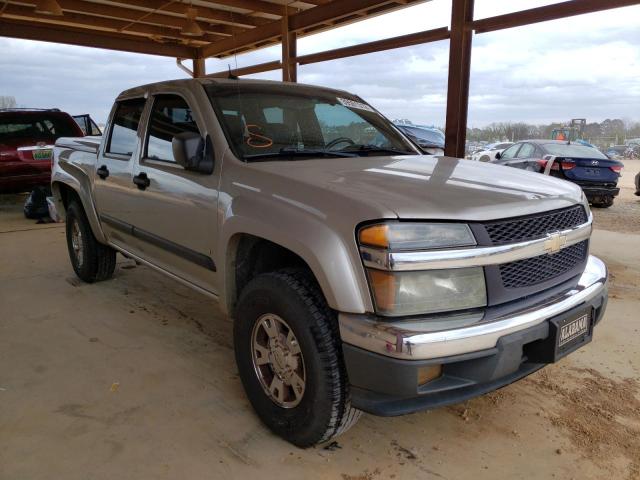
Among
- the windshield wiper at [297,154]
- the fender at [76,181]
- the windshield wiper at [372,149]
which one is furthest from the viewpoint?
the fender at [76,181]

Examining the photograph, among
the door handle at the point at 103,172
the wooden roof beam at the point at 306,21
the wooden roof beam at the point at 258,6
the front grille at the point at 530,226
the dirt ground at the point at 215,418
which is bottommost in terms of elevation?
the dirt ground at the point at 215,418

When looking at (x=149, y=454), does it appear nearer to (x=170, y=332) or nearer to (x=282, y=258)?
(x=282, y=258)

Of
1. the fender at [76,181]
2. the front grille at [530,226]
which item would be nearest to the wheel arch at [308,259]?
the front grille at [530,226]

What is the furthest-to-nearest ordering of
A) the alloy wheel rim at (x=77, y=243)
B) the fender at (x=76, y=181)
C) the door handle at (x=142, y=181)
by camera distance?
the alloy wheel rim at (x=77, y=243), the fender at (x=76, y=181), the door handle at (x=142, y=181)

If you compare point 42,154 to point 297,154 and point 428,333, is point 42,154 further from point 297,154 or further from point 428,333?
point 428,333

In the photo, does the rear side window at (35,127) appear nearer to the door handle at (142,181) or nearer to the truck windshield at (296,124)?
the door handle at (142,181)

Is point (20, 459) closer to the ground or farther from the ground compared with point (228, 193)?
closer to the ground

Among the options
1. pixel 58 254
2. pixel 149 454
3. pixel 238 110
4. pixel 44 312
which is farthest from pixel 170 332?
pixel 58 254

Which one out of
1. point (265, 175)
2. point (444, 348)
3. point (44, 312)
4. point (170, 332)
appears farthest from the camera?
point (44, 312)

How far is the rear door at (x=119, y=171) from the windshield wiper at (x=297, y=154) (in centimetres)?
125

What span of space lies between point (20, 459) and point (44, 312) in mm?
2096

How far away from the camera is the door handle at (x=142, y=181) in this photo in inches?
131

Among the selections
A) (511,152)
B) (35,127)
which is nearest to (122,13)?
(35,127)

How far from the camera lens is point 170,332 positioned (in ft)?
12.3
